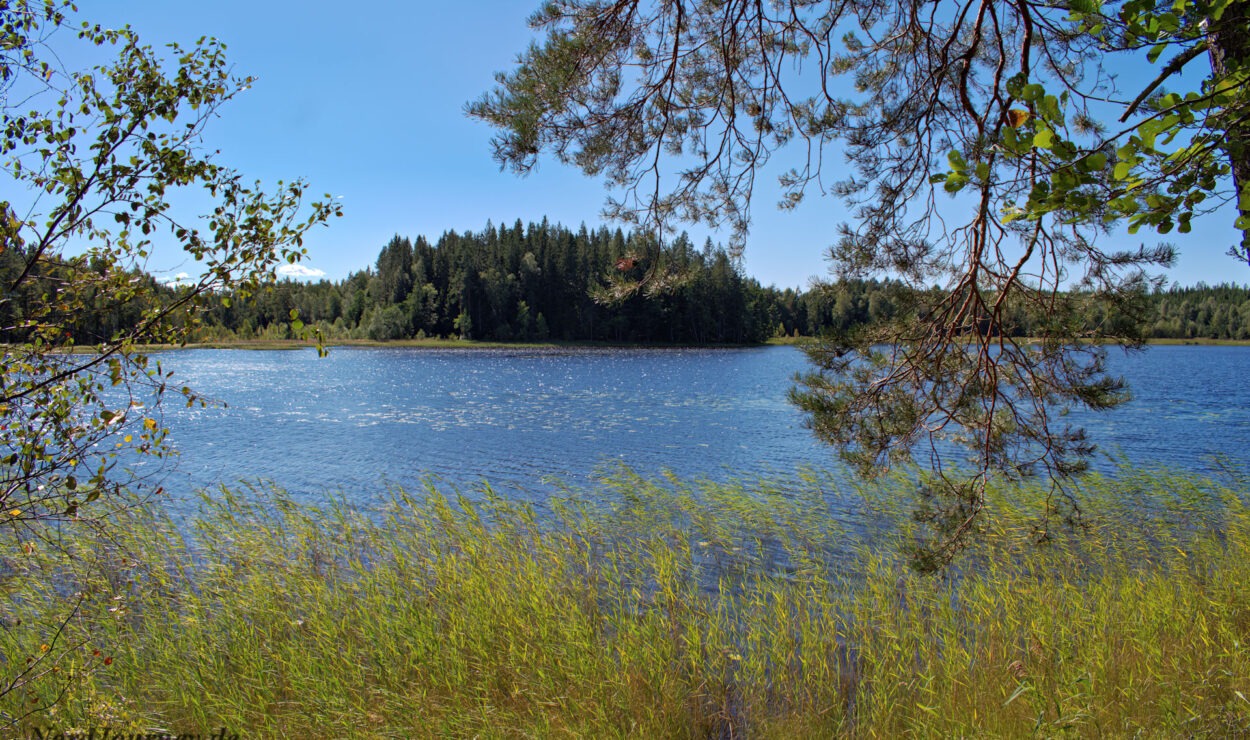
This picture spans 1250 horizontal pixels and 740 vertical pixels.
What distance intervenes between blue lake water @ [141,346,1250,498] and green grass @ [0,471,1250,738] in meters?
2.11

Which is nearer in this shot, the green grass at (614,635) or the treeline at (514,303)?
the green grass at (614,635)

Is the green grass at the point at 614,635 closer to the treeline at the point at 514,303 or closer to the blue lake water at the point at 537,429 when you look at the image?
the blue lake water at the point at 537,429

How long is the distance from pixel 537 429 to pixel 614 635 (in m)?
16.0

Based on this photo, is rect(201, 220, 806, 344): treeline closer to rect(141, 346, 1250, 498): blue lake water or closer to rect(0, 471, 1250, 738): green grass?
rect(141, 346, 1250, 498): blue lake water

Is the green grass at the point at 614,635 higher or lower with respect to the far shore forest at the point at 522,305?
lower

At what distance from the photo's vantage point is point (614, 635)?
5.96 meters

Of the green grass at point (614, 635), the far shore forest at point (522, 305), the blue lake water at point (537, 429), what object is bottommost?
the blue lake water at point (537, 429)

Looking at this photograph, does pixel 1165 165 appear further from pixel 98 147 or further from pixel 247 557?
pixel 247 557

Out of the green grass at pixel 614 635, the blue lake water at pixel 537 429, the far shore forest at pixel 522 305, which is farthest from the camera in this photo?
the far shore forest at pixel 522 305

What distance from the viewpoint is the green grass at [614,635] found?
4.51 m

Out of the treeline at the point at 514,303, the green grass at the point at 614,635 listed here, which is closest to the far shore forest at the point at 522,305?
the treeline at the point at 514,303

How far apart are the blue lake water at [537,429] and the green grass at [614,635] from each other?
2106 millimetres

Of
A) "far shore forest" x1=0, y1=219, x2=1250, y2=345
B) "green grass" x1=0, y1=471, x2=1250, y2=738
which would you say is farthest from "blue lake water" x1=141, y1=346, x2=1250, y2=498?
"far shore forest" x1=0, y1=219, x2=1250, y2=345

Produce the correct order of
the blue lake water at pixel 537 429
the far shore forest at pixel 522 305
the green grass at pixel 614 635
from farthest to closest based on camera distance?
the far shore forest at pixel 522 305 < the blue lake water at pixel 537 429 < the green grass at pixel 614 635
